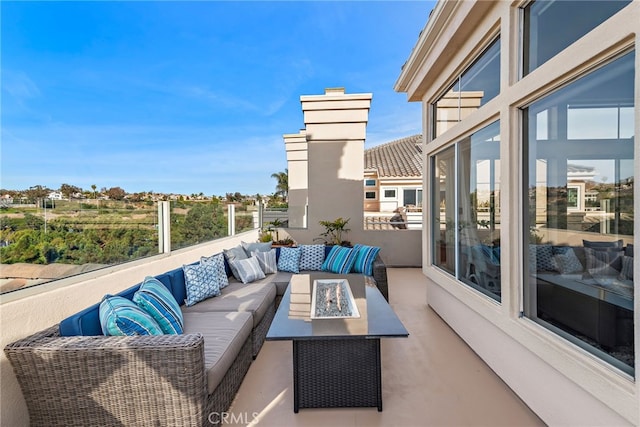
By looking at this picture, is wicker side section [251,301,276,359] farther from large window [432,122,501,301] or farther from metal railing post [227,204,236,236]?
metal railing post [227,204,236,236]

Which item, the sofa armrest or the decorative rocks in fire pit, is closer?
the decorative rocks in fire pit

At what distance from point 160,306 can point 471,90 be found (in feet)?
11.7

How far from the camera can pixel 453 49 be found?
10.2 feet

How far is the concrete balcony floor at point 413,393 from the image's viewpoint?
2.02 metres

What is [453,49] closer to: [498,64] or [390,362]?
[498,64]

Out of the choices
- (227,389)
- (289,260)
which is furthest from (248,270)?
(227,389)

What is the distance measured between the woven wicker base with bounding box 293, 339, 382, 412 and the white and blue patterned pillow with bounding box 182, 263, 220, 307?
1.58 meters

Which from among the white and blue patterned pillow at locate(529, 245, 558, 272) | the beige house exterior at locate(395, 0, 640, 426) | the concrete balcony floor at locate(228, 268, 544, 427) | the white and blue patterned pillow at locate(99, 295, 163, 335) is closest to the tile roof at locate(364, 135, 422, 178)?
the beige house exterior at locate(395, 0, 640, 426)

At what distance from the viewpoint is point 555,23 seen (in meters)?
1.84

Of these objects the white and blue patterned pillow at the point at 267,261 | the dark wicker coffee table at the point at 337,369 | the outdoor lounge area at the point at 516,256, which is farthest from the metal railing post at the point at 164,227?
the dark wicker coffee table at the point at 337,369

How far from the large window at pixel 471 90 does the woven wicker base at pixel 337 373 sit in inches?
95.9

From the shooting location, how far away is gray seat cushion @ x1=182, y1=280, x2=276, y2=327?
9.70 feet

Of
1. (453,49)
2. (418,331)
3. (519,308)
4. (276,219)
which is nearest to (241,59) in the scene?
(276,219)

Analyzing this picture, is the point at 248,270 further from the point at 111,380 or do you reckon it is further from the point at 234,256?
the point at 111,380
